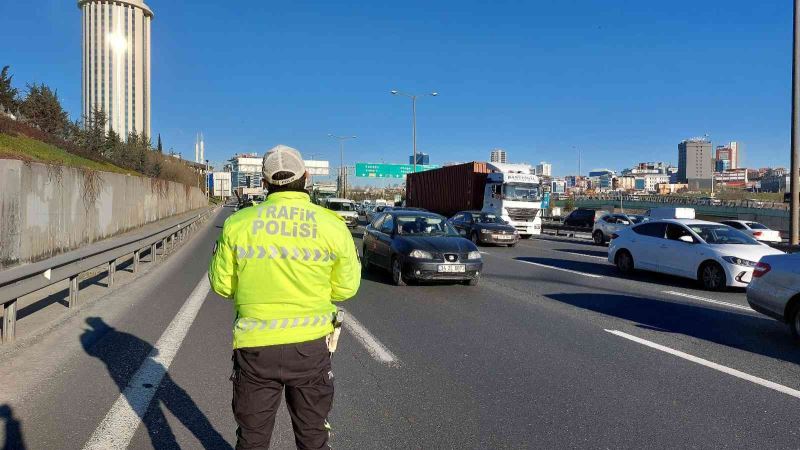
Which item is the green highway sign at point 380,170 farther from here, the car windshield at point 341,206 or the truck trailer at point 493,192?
the car windshield at point 341,206

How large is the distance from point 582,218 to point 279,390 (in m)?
37.9

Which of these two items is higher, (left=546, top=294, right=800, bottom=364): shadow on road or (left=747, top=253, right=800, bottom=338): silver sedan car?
(left=747, top=253, right=800, bottom=338): silver sedan car

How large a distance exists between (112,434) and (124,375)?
146cm

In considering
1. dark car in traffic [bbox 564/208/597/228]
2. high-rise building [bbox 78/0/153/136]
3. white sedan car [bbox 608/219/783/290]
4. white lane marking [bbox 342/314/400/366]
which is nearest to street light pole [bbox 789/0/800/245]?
white sedan car [bbox 608/219/783/290]

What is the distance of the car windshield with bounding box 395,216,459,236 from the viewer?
12.3m

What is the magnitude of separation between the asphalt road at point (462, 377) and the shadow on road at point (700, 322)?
0.04 m

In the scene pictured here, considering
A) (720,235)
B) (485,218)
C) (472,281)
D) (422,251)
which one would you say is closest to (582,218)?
(485,218)

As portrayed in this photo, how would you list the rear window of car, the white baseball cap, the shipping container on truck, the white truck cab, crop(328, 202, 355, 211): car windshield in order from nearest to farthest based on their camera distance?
the white baseball cap < the rear window of car < the white truck cab < the shipping container on truck < crop(328, 202, 355, 211): car windshield

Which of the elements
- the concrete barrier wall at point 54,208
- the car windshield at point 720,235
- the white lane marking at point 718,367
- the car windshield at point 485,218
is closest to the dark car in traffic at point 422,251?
the white lane marking at point 718,367

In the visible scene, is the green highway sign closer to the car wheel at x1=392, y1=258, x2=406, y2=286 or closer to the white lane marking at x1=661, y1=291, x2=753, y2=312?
the car wheel at x1=392, y1=258, x2=406, y2=286

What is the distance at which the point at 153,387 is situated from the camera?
5.04m

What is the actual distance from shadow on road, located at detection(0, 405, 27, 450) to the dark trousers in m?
2.25

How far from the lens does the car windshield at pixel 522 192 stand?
27094 mm

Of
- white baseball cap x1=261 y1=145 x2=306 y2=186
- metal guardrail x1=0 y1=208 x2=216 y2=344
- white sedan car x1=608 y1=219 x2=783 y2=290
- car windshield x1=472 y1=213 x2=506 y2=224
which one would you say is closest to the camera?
white baseball cap x1=261 y1=145 x2=306 y2=186
